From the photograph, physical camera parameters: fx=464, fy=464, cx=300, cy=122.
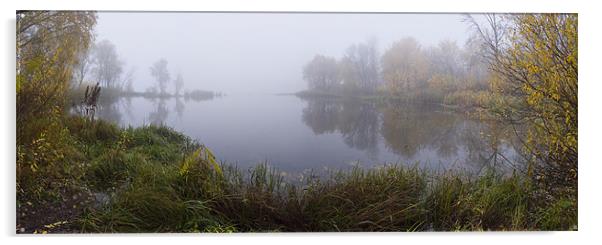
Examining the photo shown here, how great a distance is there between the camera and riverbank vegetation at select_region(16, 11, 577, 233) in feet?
9.43

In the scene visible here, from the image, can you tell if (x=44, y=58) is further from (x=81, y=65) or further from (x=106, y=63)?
(x=106, y=63)

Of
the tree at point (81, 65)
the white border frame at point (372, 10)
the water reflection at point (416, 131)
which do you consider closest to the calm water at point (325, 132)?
the water reflection at point (416, 131)

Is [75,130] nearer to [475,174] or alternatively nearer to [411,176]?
[411,176]

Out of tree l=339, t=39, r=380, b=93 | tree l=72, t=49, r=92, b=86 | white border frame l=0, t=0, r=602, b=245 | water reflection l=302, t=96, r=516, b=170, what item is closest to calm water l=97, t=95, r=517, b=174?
water reflection l=302, t=96, r=516, b=170

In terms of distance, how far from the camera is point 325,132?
9.79 feet

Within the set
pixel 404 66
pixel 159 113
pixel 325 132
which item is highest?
pixel 404 66

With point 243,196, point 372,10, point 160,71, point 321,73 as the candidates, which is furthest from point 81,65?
point 372,10

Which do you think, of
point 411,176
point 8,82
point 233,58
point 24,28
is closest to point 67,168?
point 8,82

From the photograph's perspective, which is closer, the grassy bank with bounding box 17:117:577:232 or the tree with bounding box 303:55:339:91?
the grassy bank with bounding box 17:117:577:232

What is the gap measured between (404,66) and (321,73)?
531 mm

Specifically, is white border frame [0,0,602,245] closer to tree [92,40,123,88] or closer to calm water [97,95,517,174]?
tree [92,40,123,88]

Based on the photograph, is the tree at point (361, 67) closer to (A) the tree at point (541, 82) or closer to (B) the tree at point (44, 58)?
(A) the tree at point (541, 82)

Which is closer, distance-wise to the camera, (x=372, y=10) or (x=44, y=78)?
(x=44, y=78)

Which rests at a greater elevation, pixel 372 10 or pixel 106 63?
pixel 372 10
